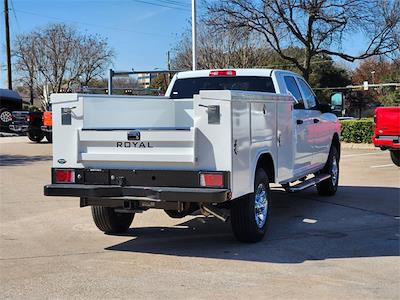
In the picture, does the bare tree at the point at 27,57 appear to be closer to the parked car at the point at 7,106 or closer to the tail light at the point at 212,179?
the parked car at the point at 7,106

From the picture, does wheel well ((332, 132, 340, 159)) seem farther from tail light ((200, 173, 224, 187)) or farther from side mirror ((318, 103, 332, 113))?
tail light ((200, 173, 224, 187))

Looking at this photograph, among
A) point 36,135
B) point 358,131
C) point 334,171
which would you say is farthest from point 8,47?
point 334,171

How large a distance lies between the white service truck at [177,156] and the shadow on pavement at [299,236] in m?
0.33

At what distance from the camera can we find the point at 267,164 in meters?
7.39

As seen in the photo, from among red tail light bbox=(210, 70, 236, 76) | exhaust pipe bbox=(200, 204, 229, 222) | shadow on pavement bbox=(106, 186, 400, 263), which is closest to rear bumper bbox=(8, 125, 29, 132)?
shadow on pavement bbox=(106, 186, 400, 263)

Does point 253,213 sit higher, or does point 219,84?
point 219,84

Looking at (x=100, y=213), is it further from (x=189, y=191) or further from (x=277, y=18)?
(x=277, y=18)

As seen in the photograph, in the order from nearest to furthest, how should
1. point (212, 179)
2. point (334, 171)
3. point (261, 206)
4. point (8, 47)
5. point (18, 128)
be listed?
point (212, 179)
point (261, 206)
point (334, 171)
point (18, 128)
point (8, 47)

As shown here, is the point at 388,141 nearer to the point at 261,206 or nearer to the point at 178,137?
the point at 261,206

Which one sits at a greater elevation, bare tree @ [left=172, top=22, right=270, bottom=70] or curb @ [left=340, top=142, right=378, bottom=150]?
bare tree @ [left=172, top=22, right=270, bottom=70]

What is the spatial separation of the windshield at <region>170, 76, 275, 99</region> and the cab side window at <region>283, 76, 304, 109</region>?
455mm

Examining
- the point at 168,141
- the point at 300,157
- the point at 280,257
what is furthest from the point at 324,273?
the point at 300,157

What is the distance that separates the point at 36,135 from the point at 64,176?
2071 cm

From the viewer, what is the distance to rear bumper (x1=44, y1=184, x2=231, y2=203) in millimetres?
5973
